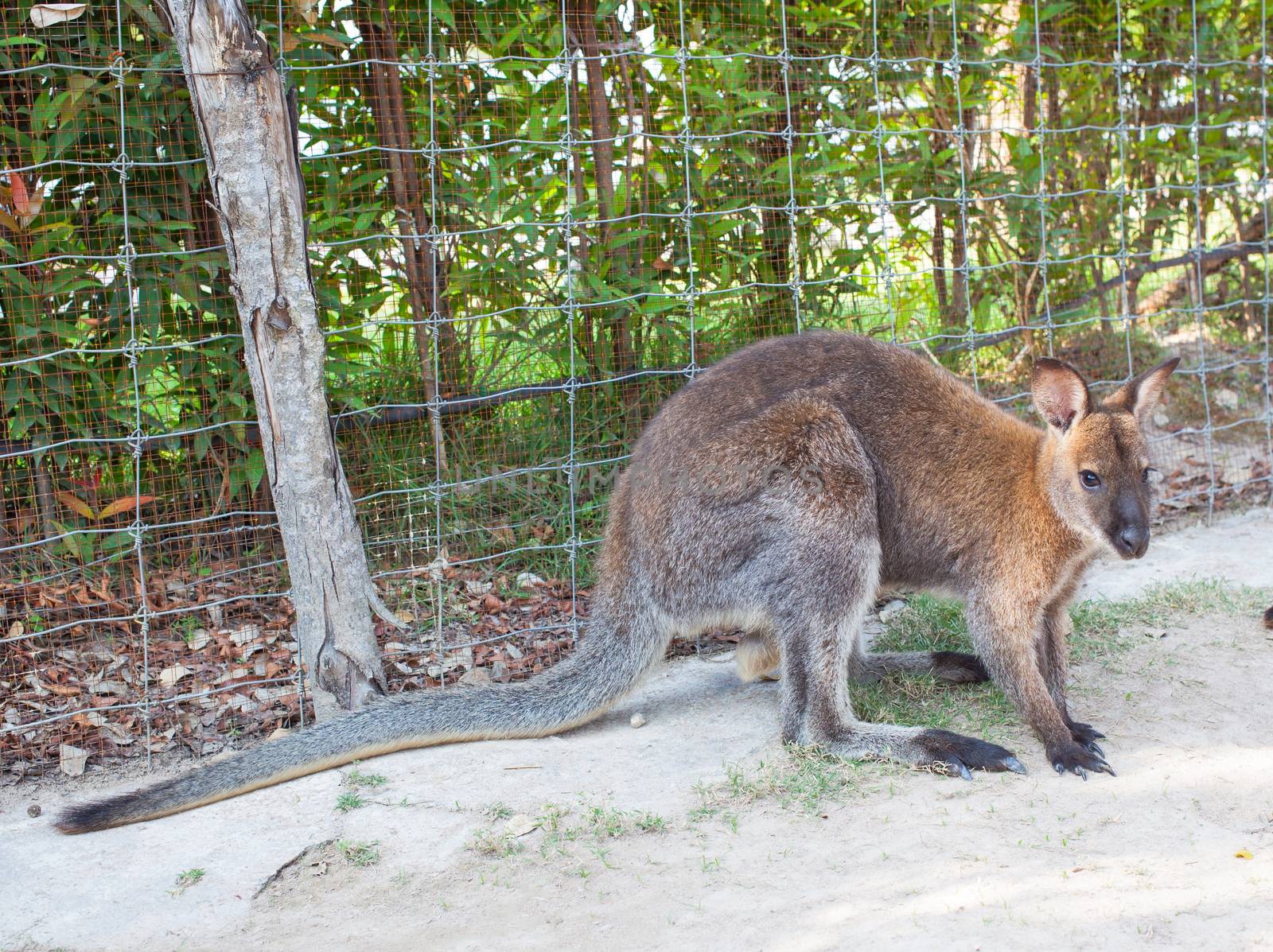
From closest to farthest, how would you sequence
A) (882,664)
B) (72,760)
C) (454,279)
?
(72,760)
(882,664)
(454,279)

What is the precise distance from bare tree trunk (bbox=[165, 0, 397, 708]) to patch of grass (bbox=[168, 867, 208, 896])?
2.96ft

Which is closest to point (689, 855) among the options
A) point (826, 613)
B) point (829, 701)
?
point (829, 701)

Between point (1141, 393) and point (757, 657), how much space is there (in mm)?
1536

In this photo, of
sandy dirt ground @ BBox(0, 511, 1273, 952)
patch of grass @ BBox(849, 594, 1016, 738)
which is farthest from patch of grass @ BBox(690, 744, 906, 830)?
patch of grass @ BBox(849, 594, 1016, 738)

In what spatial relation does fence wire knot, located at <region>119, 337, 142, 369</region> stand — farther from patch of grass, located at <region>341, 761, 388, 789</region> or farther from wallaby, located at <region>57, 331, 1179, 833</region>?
patch of grass, located at <region>341, 761, 388, 789</region>

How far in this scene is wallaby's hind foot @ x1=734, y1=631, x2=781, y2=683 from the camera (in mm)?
4156

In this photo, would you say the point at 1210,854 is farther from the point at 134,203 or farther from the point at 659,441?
the point at 134,203

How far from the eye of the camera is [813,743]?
3.67 meters

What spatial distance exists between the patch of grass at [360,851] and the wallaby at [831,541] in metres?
0.44

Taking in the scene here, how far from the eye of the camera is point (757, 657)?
13.8ft

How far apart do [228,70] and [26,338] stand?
130 cm

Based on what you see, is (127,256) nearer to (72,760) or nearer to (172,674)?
(172,674)

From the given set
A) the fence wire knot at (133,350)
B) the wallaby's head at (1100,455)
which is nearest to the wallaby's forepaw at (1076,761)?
the wallaby's head at (1100,455)

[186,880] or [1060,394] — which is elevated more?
[1060,394]
